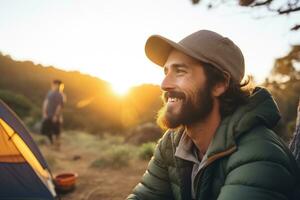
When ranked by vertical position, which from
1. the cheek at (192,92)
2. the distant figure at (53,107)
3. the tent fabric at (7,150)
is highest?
the cheek at (192,92)

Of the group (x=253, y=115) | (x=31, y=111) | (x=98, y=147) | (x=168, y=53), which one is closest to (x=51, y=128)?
(x=98, y=147)

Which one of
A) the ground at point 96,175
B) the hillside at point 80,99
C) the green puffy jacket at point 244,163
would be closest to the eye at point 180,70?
the green puffy jacket at point 244,163

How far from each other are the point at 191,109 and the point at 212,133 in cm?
20

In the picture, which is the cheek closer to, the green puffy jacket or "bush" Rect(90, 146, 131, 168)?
the green puffy jacket

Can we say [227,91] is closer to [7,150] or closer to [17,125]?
[7,150]

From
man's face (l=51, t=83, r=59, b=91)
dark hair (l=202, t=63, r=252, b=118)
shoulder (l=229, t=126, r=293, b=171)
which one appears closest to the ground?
man's face (l=51, t=83, r=59, b=91)

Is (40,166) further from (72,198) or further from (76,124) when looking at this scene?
(76,124)

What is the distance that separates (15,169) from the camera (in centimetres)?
474

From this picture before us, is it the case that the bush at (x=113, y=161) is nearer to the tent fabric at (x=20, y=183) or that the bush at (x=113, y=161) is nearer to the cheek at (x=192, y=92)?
the tent fabric at (x=20, y=183)

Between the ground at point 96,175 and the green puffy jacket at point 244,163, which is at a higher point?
the green puffy jacket at point 244,163

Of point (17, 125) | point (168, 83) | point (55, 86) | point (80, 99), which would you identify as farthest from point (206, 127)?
point (80, 99)

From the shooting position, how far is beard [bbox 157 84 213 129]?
7.14 feet

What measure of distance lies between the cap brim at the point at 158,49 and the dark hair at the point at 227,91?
1.09 feet

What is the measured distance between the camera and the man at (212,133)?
168 centimetres
